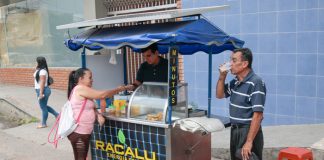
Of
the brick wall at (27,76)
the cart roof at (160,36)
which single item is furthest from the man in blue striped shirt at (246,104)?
the brick wall at (27,76)

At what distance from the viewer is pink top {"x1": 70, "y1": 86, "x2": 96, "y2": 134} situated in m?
4.03

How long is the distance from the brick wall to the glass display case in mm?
6537

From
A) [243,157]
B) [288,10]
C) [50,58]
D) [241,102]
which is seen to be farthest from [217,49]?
[50,58]

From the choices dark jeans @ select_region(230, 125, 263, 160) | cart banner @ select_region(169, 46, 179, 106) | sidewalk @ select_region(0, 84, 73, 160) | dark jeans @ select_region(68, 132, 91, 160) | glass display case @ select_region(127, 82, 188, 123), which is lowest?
sidewalk @ select_region(0, 84, 73, 160)

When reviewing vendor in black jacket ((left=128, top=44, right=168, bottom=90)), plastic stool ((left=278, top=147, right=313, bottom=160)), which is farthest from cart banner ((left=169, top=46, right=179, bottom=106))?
plastic stool ((left=278, top=147, right=313, bottom=160))

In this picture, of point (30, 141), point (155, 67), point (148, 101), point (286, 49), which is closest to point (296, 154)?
point (148, 101)

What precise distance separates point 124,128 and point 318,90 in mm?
3429

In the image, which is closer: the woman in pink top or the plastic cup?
the plastic cup

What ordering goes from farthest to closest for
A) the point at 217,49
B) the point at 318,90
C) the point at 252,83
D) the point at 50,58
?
the point at 50,58
the point at 318,90
the point at 217,49
the point at 252,83

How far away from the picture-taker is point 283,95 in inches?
238

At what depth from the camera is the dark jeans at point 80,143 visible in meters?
4.11

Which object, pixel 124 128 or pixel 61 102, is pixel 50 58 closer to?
pixel 61 102

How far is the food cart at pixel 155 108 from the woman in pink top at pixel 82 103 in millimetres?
217

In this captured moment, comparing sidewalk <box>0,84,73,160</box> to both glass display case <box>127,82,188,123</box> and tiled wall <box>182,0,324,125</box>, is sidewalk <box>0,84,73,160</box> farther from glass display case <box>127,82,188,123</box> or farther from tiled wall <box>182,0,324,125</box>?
tiled wall <box>182,0,324,125</box>
